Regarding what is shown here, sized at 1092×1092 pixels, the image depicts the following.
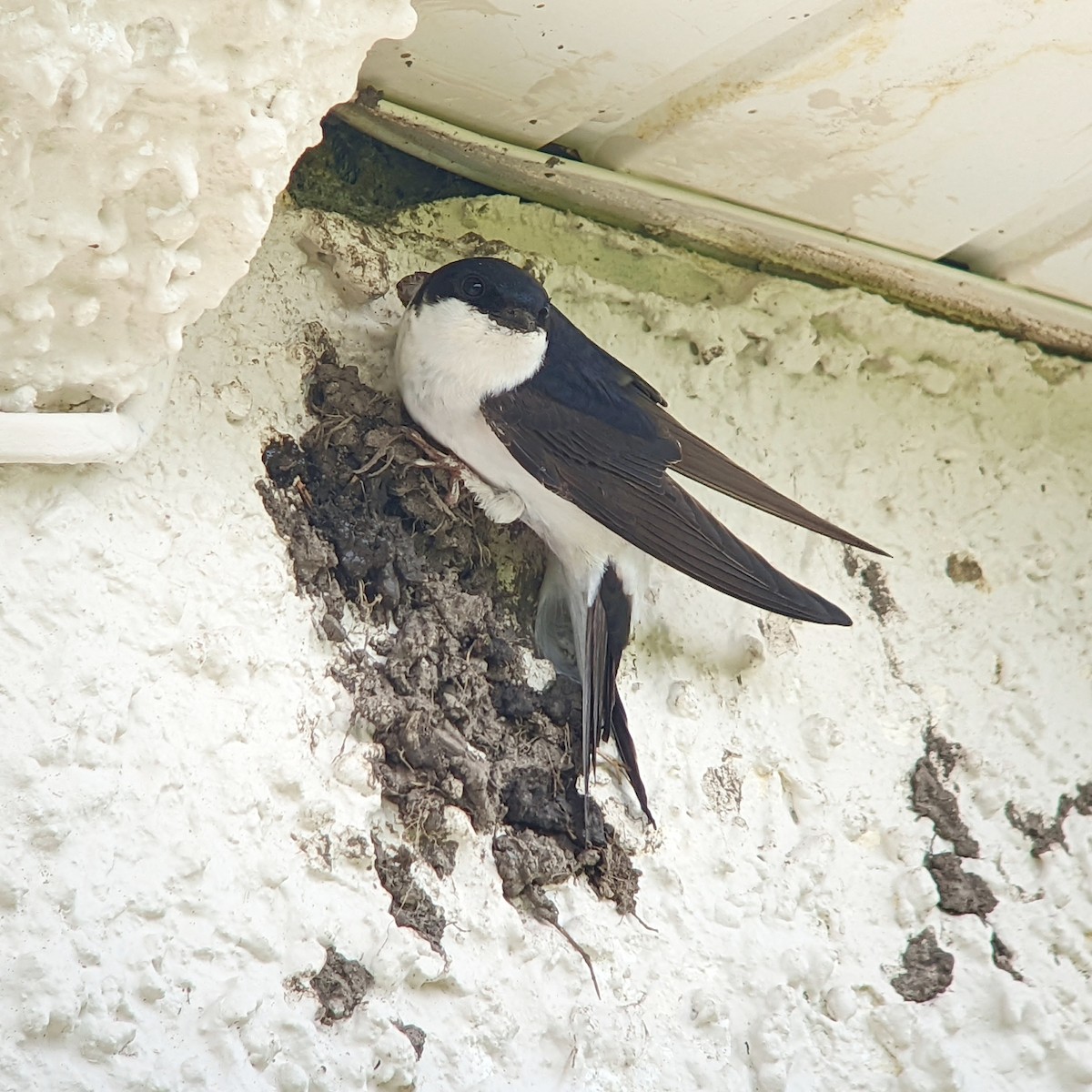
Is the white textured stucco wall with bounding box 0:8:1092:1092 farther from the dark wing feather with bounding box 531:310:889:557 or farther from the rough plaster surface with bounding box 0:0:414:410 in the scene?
the dark wing feather with bounding box 531:310:889:557

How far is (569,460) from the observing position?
205 centimetres

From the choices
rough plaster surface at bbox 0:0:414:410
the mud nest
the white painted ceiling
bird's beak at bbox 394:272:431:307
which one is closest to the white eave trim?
the white painted ceiling

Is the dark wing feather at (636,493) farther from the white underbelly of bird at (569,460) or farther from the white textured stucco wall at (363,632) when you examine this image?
the white textured stucco wall at (363,632)

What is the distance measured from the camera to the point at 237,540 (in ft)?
5.78

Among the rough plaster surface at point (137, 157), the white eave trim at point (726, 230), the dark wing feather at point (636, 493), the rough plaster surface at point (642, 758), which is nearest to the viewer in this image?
the rough plaster surface at point (137, 157)

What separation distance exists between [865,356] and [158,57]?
4.32 feet

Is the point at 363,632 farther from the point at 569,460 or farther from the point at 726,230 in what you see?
the point at 726,230

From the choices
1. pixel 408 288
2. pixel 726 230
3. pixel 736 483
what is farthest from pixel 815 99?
pixel 408 288

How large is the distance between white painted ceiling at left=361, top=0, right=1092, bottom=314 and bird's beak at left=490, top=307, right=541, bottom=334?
23 centimetres

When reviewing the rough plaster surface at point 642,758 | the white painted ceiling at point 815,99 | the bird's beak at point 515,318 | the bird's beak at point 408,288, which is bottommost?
the rough plaster surface at point 642,758

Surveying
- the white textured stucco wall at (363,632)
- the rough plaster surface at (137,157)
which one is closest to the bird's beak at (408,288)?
the white textured stucco wall at (363,632)

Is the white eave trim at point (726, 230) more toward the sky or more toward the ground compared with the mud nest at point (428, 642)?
more toward the sky

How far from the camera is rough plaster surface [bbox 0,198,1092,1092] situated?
1498mm

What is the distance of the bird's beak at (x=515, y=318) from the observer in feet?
6.76
